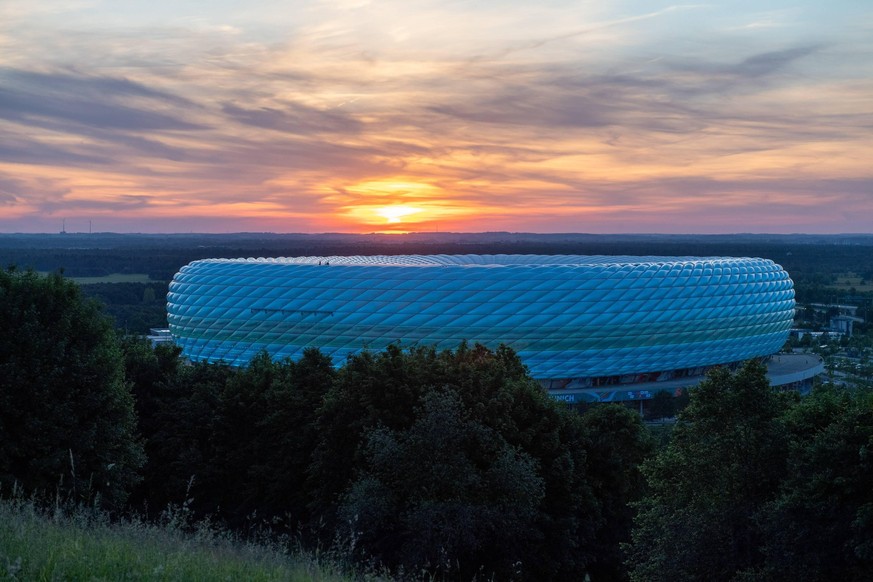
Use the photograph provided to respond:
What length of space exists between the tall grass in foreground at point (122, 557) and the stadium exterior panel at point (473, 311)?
1745 inches

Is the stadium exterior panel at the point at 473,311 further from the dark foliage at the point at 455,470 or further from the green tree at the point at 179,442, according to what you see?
the dark foliage at the point at 455,470

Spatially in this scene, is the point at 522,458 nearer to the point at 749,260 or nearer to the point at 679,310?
the point at 679,310

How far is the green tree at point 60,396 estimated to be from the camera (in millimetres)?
19953

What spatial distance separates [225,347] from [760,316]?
146ft

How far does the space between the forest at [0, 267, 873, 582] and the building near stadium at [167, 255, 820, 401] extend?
29505 millimetres

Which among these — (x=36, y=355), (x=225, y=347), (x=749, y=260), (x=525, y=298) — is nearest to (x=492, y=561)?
(x=36, y=355)

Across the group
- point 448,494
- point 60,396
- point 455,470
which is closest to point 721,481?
point 455,470

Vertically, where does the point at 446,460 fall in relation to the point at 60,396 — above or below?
below

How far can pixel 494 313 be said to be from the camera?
59375 millimetres

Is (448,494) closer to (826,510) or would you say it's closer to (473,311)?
(826,510)

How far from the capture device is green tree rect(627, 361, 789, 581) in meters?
16.7

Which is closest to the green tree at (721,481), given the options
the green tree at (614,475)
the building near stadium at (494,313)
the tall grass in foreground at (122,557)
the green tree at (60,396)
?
the green tree at (614,475)

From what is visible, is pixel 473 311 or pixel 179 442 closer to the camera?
pixel 179 442

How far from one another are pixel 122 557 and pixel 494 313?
5119 cm
